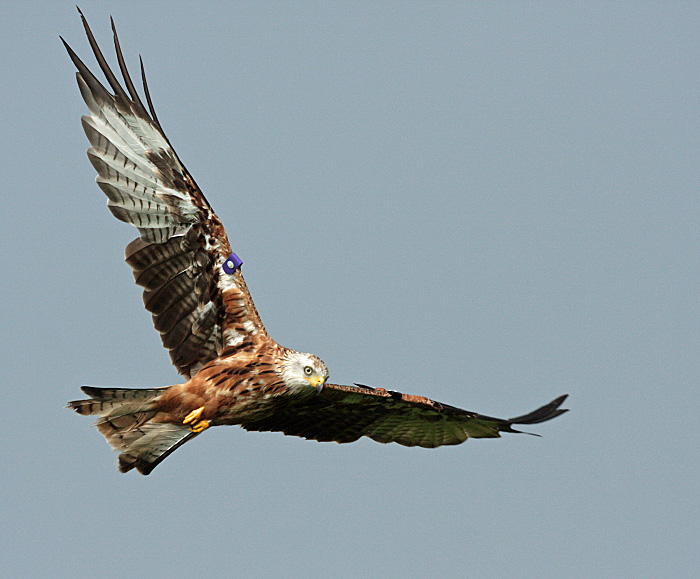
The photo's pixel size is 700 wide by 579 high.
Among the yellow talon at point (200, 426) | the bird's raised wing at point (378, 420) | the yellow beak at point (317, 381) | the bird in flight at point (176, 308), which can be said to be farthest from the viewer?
the bird's raised wing at point (378, 420)

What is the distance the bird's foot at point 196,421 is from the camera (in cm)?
1284

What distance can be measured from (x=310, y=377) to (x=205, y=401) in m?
1.28

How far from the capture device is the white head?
12570mm

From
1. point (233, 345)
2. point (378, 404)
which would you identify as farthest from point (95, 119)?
point (378, 404)

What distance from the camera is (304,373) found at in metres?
12.6

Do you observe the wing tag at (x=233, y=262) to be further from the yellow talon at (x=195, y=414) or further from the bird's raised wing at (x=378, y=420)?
the bird's raised wing at (x=378, y=420)

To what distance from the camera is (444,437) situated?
1505cm

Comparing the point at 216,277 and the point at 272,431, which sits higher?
the point at 216,277

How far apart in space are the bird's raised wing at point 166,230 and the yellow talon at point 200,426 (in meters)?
0.72

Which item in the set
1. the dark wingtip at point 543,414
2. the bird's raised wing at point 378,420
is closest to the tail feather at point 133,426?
the bird's raised wing at point 378,420

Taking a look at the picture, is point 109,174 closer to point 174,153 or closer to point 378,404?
point 174,153

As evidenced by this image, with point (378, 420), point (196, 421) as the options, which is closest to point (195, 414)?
point (196, 421)

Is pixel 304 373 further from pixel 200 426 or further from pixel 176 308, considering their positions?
pixel 176 308

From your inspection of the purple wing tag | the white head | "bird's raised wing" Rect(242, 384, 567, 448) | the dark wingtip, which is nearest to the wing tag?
the purple wing tag
